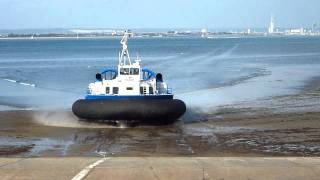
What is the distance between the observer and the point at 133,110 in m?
16.8

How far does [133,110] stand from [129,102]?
0.25 metres

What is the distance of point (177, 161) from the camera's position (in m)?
9.17

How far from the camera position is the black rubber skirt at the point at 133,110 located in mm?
16781

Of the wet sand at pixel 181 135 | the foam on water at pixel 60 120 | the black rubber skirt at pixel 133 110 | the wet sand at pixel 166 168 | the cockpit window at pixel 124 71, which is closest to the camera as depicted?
the wet sand at pixel 166 168

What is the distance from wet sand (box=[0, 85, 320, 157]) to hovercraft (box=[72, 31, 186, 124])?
30cm

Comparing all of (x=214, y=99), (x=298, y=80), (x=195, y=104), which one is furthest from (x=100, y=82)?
(x=298, y=80)

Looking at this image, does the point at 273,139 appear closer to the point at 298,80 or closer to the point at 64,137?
the point at 64,137

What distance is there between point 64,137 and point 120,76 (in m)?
3.08

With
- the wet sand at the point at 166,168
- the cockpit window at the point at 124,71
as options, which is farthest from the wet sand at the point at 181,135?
the wet sand at the point at 166,168

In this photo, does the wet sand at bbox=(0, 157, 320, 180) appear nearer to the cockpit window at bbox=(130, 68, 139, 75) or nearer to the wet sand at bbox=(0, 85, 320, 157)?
the wet sand at bbox=(0, 85, 320, 157)

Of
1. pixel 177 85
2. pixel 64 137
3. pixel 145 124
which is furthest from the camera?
pixel 177 85

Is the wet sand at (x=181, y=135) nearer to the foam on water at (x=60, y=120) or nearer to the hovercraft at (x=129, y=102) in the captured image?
the foam on water at (x=60, y=120)

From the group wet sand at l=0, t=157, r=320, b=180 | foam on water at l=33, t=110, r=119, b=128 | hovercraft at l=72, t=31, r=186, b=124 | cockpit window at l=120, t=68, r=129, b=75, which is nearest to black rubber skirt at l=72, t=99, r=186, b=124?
hovercraft at l=72, t=31, r=186, b=124

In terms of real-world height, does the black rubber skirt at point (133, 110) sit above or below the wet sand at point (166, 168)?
below
